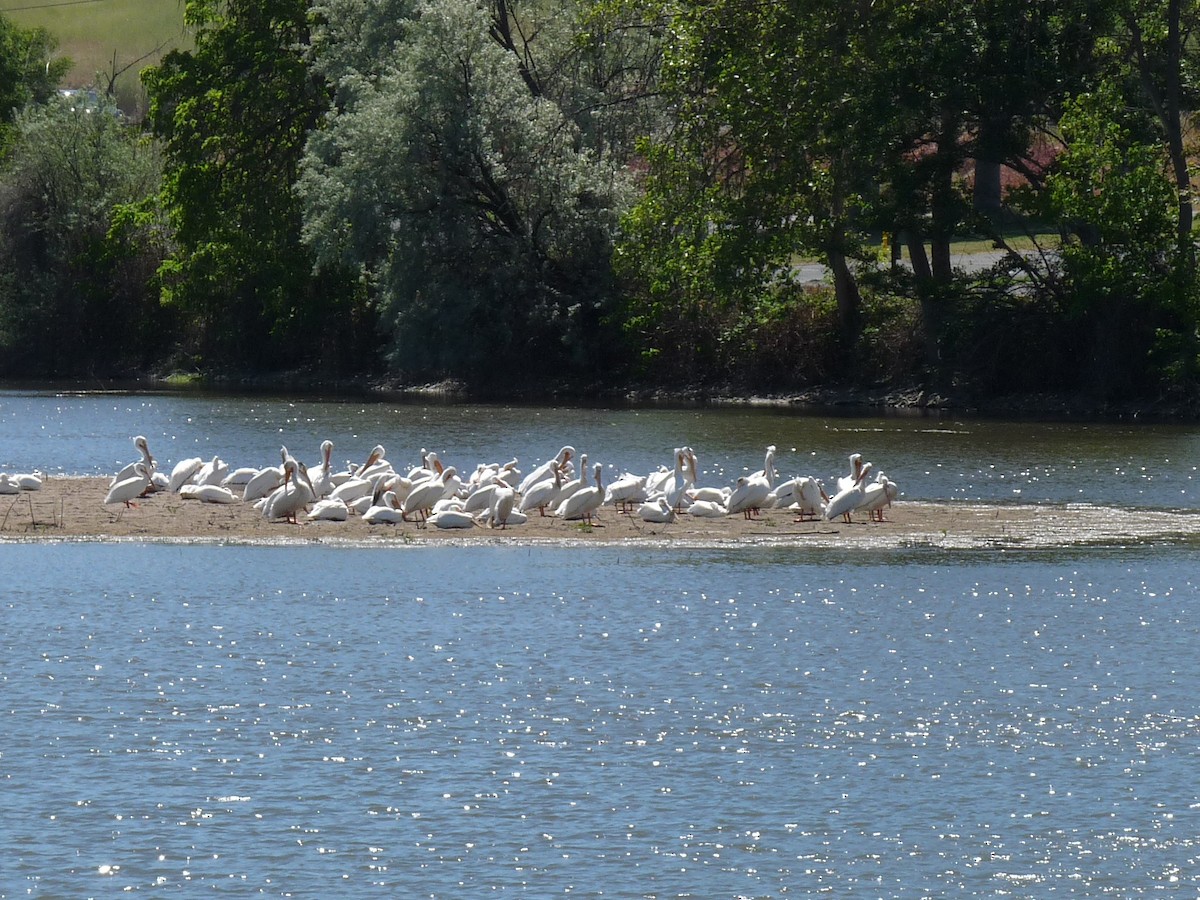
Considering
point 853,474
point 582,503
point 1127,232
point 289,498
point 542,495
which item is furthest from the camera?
point 1127,232

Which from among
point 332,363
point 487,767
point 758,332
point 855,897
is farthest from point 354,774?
point 332,363

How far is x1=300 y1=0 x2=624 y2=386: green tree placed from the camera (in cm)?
4747

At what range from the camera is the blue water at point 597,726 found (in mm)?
10781

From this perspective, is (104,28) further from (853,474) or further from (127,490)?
(853,474)

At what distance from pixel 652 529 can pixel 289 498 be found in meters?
4.27

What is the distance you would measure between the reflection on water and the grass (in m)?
108

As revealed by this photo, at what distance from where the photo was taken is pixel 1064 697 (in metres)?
14.8

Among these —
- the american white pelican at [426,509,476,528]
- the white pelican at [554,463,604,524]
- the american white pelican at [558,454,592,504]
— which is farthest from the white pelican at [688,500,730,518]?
the american white pelican at [426,509,476,528]

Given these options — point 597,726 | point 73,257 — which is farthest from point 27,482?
point 73,257

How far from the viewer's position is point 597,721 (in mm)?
14000

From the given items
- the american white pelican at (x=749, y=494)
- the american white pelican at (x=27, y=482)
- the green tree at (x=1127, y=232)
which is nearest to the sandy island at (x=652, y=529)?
the american white pelican at (x=749, y=494)

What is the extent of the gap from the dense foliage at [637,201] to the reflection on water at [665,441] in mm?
3366

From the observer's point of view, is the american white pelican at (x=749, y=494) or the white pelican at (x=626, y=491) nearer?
the american white pelican at (x=749, y=494)

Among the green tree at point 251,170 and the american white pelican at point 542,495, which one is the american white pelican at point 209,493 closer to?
the american white pelican at point 542,495
